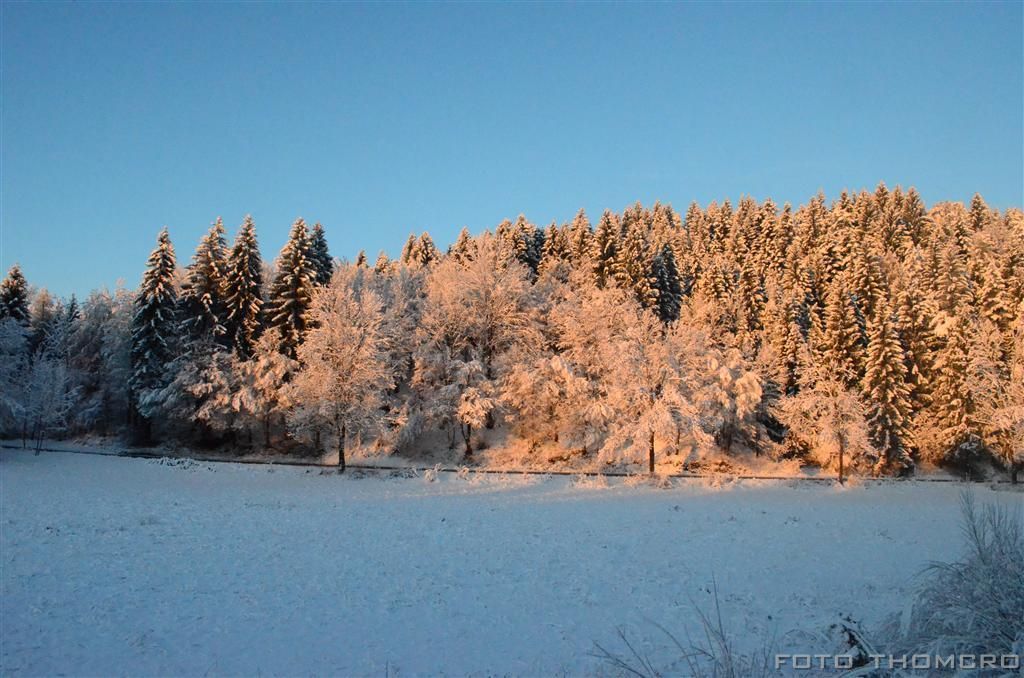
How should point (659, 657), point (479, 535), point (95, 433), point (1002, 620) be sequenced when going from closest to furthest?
point (1002, 620) → point (659, 657) → point (479, 535) → point (95, 433)

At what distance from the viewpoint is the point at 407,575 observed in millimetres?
15133

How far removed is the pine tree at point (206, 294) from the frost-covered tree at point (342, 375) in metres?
11.7

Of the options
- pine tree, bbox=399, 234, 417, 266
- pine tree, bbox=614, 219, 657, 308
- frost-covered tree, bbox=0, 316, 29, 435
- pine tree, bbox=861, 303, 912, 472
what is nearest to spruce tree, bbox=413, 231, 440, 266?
pine tree, bbox=399, 234, 417, 266

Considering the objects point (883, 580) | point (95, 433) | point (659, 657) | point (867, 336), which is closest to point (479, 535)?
point (659, 657)

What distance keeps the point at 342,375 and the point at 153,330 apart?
779 inches

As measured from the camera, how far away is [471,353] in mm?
46531

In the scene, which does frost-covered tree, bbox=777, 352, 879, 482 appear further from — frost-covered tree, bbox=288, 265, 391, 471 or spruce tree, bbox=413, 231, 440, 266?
spruce tree, bbox=413, 231, 440, 266

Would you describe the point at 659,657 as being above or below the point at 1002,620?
below

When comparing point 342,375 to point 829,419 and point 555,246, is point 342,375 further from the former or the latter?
point 555,246

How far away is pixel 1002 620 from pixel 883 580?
1122 centimetres

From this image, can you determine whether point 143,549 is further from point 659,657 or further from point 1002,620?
point 1002,620

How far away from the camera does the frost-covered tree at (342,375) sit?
3575cm

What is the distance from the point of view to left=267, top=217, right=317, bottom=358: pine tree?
44312mm

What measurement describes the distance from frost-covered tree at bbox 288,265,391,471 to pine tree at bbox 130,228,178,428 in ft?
46.4
